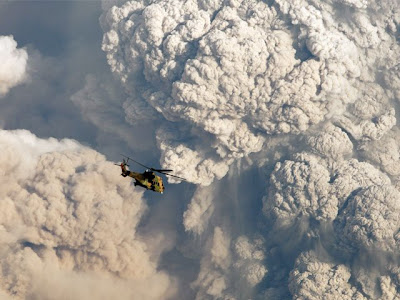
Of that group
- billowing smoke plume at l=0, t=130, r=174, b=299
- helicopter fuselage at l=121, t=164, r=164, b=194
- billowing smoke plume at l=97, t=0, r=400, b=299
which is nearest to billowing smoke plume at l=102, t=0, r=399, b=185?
billowing smoke plume at l=97, t=0, r=400, b=299

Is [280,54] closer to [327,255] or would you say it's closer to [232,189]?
[232,189]

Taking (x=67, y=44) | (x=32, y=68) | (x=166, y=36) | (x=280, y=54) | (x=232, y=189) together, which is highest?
(x=67, y=44)

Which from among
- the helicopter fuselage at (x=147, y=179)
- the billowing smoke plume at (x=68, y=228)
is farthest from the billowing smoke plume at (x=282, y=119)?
the helicopter fuselage at (x=147, y=179)

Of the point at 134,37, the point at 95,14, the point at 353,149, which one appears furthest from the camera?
the point at 95,14

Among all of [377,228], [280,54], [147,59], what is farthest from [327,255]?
[147,59]

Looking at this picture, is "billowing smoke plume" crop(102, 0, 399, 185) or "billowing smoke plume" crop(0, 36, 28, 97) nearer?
"billowing smoke plume" crop(102, 0, 399, 185)

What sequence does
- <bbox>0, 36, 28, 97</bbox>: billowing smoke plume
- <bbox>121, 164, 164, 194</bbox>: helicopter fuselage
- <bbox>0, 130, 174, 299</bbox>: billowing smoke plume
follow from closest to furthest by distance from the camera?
1. <bbox>121, 164, 164, 194</bbox>: helicopter fuselage
2. <bbox>0, 130, 174, 299</bbox>: billowing smoke plume
3. <bbox>0, 36, 28, 97</bbox>: billowing smoke plume

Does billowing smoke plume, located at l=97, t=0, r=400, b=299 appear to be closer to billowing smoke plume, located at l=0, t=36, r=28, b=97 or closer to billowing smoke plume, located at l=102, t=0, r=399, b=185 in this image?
billowing smoke plume, located at l=102, t=0, r=399, b=185

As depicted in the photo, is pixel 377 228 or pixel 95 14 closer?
pixel 377 228
